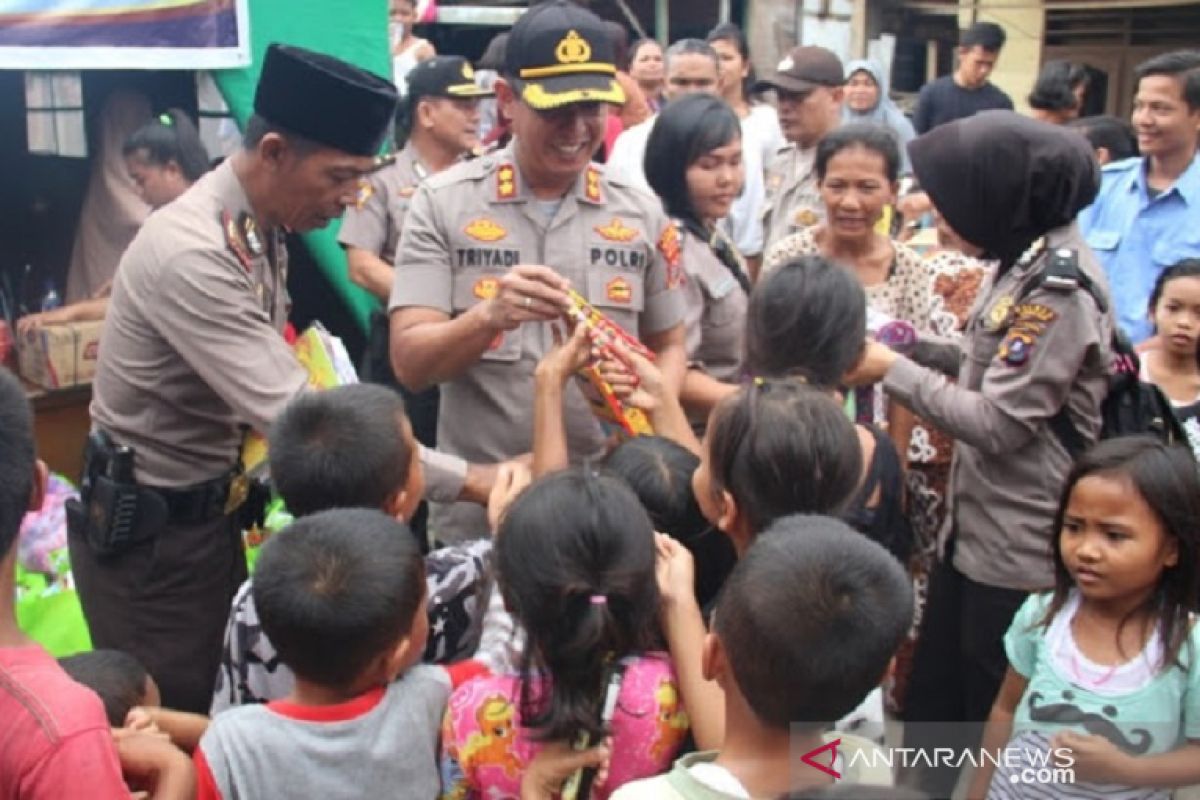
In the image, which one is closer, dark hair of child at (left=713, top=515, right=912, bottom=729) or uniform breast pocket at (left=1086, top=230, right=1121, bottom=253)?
dark hair of child at (left=713, top=515, right=912, bottom=729)

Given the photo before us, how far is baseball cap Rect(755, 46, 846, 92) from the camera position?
5547 millimetres

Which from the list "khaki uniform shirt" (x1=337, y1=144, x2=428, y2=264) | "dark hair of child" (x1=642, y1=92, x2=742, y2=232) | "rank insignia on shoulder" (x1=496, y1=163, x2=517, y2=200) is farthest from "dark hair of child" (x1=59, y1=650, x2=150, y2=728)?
"khaki uniform shirt" (x1=337, y1=144, x2=428, y2=264)

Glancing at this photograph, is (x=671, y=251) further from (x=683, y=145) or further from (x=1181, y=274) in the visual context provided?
(x=1181, y=274)

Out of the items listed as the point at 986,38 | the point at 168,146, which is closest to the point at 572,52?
the point at 168,146

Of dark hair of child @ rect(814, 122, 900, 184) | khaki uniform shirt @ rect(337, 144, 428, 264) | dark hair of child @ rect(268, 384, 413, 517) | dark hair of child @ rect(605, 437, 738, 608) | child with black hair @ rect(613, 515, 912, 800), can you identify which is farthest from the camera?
khaki uniform shirt @ rect(337, 144, 428, 264)

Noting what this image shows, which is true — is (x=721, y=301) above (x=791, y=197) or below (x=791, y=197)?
below

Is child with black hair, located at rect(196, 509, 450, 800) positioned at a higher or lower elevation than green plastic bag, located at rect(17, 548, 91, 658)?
higher

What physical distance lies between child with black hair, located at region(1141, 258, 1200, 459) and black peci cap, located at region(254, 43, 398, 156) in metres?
2.23

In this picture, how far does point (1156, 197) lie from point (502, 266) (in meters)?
2.92

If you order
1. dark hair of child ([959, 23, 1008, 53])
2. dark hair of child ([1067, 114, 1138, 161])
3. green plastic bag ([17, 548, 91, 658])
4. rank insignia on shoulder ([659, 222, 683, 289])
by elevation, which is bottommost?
green plastic bag ([17, 548, 91, 658])

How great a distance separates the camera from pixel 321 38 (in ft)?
16.1

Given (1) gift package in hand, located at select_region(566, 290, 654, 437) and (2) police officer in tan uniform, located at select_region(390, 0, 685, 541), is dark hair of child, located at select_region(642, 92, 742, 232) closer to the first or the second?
(2) police officer in tan uniform, located at select_region(390, 0, 685, 541)

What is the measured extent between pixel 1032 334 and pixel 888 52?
900 centimetres

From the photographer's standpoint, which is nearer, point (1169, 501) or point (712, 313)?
point (1169, 501)
